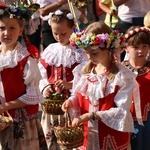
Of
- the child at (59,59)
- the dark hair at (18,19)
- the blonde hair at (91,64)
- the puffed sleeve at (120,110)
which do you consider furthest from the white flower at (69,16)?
the puffed sleeve at (120,110)

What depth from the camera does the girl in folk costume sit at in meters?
3.74

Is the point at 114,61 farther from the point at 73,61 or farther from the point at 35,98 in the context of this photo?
the point at 73,61

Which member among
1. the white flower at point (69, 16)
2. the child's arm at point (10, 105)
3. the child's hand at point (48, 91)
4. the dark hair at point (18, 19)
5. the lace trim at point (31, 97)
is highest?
the dark hair at point (18, 19)

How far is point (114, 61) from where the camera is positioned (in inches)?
153

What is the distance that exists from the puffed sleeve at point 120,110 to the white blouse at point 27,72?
0.60 metres

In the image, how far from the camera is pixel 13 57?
13.3 feet

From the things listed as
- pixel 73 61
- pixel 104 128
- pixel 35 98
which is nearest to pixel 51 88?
pixel 73 61

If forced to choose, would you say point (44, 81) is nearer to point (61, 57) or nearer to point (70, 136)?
point (61, 57)

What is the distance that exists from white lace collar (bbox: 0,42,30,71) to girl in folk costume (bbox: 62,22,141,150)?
1.45 feet

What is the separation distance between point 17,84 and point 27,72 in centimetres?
13

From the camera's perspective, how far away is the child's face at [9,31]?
161 inches

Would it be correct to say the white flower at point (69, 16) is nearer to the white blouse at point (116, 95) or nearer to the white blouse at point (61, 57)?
the white blouse at point (61, 57)


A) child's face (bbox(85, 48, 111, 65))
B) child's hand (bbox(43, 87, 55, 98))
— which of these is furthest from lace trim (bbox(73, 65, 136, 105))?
child's hand (bbox(43, 87, 55, 98))

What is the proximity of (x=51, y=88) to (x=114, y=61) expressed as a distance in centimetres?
117
